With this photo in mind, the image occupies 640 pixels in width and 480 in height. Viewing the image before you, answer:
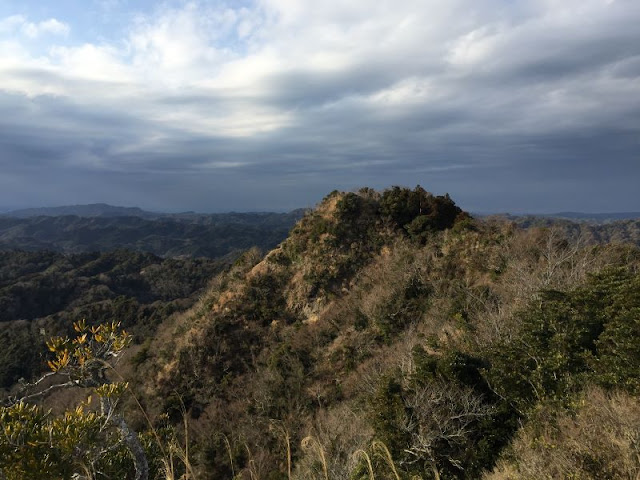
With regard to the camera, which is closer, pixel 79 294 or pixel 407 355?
pixel 407 355

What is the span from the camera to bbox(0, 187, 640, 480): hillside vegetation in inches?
371

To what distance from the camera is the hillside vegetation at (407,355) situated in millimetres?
9422

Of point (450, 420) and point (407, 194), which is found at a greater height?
point (407, 194)

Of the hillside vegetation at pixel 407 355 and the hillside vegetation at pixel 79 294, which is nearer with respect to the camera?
the hillside vegetation at pixel 407 355

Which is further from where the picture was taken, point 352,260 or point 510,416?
point 352,260

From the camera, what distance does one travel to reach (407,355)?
686 inches

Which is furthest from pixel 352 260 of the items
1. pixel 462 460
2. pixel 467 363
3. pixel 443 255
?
pixel 462 460

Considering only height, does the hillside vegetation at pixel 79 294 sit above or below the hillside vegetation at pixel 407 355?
below

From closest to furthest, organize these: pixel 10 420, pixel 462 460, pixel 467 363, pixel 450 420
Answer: pixel 10 420, pixel 462 460, pixel 450 420, pixel 467 363

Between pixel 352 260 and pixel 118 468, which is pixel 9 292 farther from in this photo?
pixel 118 468

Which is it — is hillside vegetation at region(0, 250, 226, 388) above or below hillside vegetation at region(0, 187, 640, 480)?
below

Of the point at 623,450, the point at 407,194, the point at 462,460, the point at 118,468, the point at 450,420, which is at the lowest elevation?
the point at 462,460

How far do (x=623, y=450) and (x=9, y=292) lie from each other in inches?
3762

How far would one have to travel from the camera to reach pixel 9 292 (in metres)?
74.2
